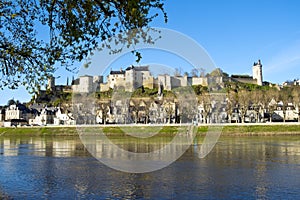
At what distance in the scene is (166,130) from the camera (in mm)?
63344

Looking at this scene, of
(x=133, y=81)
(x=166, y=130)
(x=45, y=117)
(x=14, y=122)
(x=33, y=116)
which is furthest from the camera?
(x=133, y=81)

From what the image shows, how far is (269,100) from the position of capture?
7219 cm

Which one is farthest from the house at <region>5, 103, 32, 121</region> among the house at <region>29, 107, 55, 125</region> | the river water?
the river water

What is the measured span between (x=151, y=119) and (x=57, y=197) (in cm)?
7412

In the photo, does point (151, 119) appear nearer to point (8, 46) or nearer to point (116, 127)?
point (116, 127)

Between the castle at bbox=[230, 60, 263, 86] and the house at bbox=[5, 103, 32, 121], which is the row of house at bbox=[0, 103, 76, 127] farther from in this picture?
the castle at bbox=[230, 60, 263, 86]

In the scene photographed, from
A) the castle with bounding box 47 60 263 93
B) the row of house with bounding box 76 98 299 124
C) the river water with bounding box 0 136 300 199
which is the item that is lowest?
the river water with bounding box 0 136 300 199

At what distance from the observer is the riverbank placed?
56.6m

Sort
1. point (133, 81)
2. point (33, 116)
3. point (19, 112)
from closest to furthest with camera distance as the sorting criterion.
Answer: point (33, 116), point (19, 112), point (133, 81)

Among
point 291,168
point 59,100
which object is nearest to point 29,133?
point 59,100

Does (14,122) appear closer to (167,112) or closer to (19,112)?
(19,112)

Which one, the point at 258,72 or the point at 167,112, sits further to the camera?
the point at 258,72

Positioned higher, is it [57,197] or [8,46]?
[8,46]

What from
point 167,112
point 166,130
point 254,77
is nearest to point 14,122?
point 167,112
